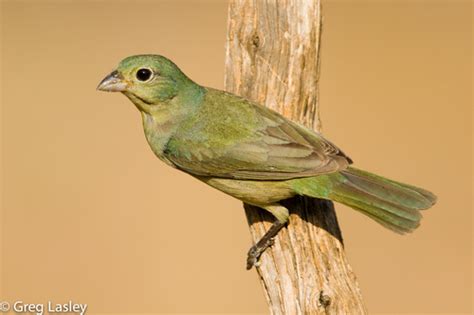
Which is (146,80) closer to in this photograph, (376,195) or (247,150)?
(247,150)

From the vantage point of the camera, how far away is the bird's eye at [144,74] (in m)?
6.22

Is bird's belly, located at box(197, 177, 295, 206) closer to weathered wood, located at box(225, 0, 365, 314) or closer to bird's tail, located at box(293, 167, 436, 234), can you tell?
bird's tail, located at box(293, 167, 436, 234)

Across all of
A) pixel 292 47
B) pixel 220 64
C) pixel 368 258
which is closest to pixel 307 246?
pixel 292 47

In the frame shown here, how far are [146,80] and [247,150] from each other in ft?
3.13

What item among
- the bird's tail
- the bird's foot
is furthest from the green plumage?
the bird's foot

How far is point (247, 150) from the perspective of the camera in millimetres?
6199

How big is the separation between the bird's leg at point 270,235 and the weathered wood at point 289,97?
0.05m

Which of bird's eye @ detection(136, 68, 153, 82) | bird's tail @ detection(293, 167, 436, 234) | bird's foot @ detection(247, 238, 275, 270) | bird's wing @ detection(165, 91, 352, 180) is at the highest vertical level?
bird's eye @ detection(136, 68, 153, 82)

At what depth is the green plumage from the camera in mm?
6035

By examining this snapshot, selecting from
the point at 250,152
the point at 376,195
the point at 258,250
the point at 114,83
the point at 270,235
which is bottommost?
the point at 258,250

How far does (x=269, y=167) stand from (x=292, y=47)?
118 cm

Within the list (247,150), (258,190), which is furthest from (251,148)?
(258,190)

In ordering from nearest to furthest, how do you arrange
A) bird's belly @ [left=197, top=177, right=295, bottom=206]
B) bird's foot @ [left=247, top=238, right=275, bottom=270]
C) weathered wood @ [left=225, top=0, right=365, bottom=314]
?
weathered wood @ [left=225, top=0, right=365, bottom=314] → bird's belly @ [left=197, top=177, right=295, bottom=206] → bird's foot @ [left=247, top=238, right=275, bottom=270]

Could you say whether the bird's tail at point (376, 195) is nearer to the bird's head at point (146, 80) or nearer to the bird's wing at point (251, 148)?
the bird's wing at point (251, 148)
